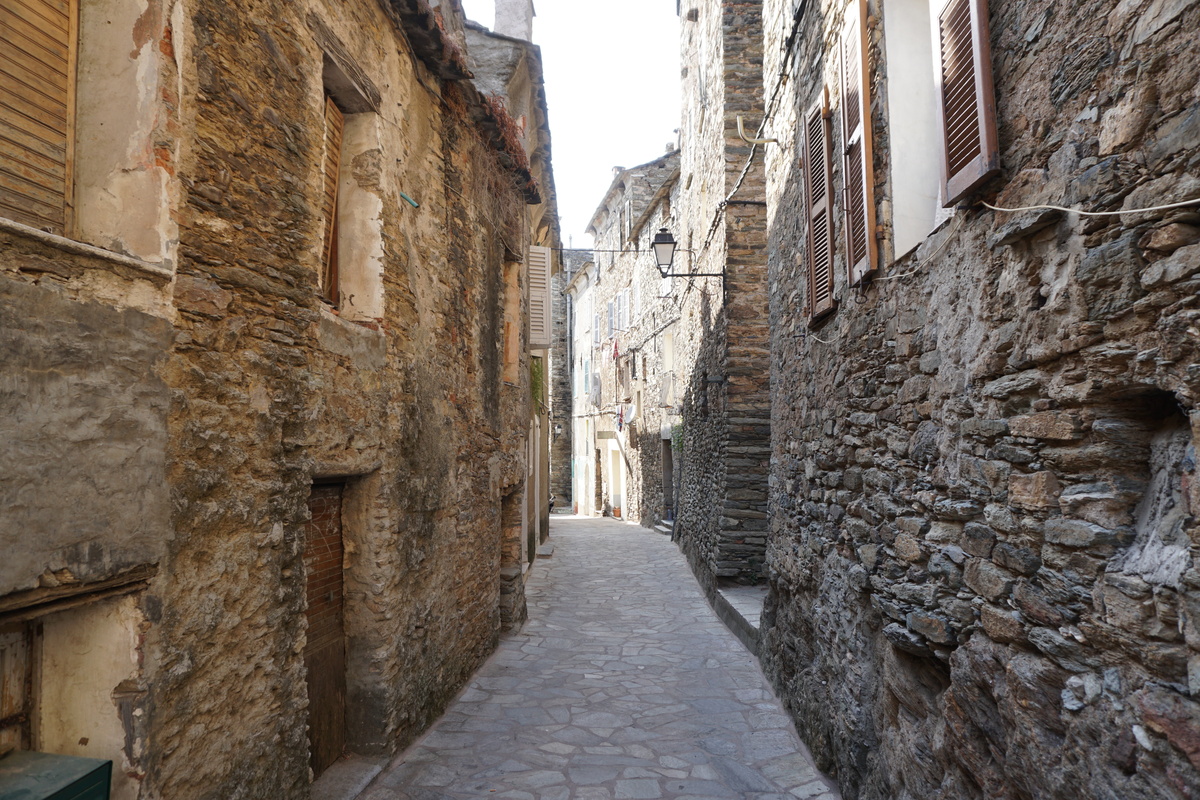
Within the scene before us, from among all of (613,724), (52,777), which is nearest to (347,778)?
(613,724)

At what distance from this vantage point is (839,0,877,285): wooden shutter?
148 inches

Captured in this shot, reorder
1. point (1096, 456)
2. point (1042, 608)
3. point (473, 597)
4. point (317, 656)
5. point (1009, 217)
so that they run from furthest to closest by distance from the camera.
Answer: point (473, 597) < point (317, 656) < point (1009, 217) < point (1042, 608) < point (1096, 456)

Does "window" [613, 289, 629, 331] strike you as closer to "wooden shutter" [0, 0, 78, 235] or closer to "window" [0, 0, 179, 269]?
"window" [0, 0, 179, 269]

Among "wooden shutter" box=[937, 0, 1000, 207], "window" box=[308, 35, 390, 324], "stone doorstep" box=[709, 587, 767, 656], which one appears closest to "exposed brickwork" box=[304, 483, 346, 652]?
"window" box=[308, 35, 390, 324]

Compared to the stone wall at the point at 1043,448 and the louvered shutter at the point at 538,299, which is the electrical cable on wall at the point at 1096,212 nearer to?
the stone wall at the point at 1043,448

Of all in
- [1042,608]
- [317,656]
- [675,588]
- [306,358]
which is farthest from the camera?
[675,588]

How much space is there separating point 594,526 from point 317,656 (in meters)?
16.2

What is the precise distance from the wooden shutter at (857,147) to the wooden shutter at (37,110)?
336 cm

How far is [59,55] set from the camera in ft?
8.21

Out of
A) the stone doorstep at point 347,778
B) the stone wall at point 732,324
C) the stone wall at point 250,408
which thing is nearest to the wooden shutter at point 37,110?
the stone wall at point 250,408

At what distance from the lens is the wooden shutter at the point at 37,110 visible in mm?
2283

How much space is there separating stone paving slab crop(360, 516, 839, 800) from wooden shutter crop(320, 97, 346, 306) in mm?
2937

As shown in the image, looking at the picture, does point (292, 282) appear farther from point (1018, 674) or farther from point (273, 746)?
point (1018, 674)

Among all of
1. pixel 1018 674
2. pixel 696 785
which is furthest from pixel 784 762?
pixel 1018 674
